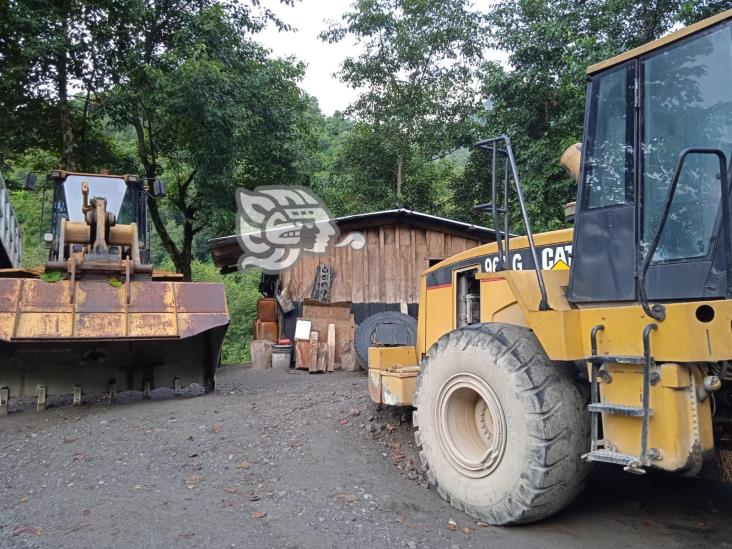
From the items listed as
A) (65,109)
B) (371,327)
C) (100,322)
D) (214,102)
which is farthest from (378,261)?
(65,109)

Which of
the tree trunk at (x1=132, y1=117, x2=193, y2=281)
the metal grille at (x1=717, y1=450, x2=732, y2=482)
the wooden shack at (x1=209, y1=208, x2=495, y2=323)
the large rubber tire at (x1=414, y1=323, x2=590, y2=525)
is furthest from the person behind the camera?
the tree trunk at (x1=132, y1=117, x2=193, y2=281)

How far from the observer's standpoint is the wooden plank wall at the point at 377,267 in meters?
13.3

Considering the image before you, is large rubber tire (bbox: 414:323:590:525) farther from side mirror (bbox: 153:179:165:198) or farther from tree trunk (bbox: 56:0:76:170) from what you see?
tree trunk (bbox: 56:0:76:170)

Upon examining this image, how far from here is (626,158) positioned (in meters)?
3.36

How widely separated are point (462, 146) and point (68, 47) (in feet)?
37.2

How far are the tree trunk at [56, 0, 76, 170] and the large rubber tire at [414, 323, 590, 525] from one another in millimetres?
13849

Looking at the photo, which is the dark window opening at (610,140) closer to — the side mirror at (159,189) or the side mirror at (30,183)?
the side mirror at (159,189)

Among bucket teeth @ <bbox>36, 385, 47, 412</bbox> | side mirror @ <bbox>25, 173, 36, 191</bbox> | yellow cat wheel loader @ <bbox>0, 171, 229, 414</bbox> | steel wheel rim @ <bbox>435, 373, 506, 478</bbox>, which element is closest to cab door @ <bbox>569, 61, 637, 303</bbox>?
steel wheel rim @ <bbox>435, 373, 506, 478</bbox>

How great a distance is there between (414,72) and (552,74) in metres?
6.57

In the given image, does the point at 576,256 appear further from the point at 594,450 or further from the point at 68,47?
the point at 68,47

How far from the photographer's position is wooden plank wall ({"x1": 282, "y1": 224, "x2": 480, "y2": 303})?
43.5ft

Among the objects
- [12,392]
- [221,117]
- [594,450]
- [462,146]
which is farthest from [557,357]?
[462,146]

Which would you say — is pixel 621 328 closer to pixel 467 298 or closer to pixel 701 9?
pixel 467 298

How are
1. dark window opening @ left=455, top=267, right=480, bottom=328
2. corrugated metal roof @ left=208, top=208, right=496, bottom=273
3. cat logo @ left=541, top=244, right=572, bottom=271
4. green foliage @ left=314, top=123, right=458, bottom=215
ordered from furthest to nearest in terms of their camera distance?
green foliage @ left=314, top=123, right=458, bottom=215
corrugated metal roof @ left=208, top=208, right=496, bottom=273
dark window opening @ left=455, top=267, right=480, bottom=328
cat logo @ left=541, top=244, right=572, bottom=271
